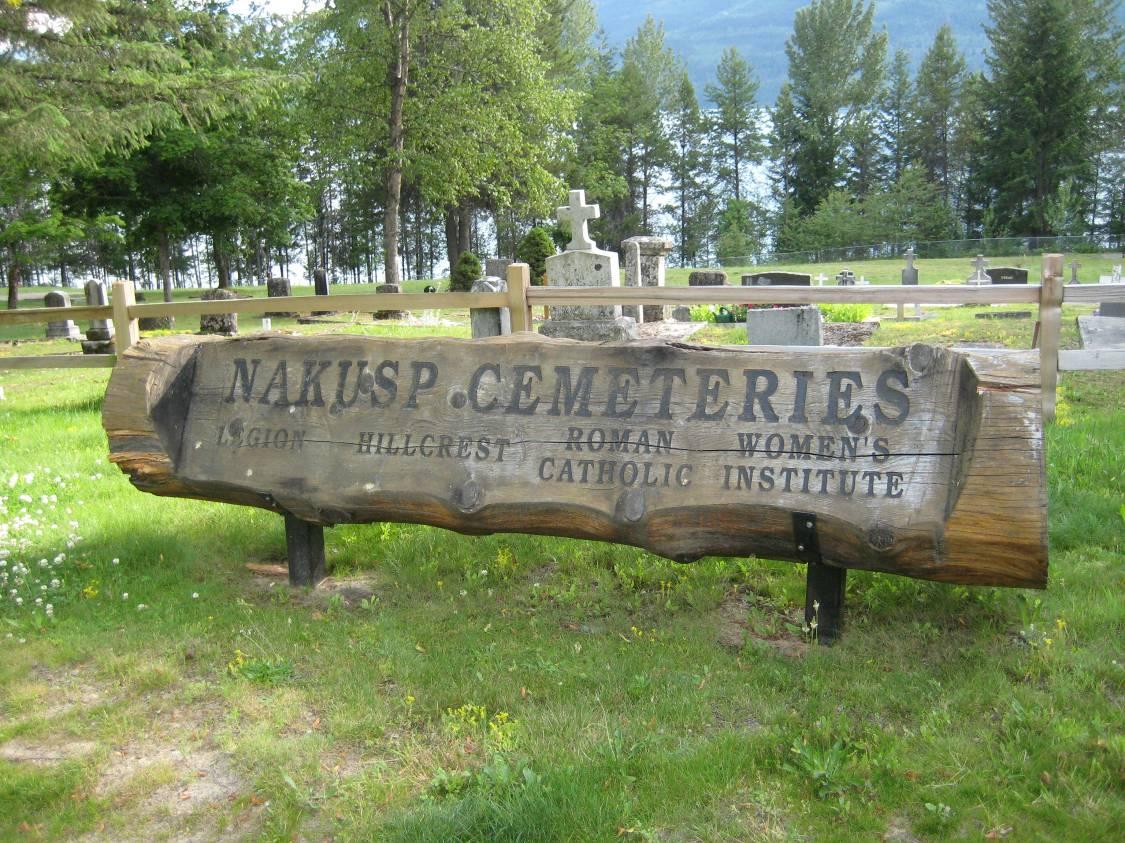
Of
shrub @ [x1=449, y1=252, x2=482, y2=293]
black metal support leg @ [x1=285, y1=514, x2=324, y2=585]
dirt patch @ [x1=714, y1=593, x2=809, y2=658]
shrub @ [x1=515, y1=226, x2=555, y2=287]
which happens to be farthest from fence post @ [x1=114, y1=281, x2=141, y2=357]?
shrub @ [x1=515, y1=226, x2=555, y2=287]

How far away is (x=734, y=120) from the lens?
193 feet

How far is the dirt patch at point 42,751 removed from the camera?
3102mm

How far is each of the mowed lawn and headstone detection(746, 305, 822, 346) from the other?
4435 millimetres

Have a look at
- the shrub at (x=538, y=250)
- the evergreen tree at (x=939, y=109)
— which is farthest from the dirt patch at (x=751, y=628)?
the evergreen tree at (x=939, y=109)

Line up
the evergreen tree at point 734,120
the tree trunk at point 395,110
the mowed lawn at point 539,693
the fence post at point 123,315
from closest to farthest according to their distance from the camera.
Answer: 1. the mowed lawn at point 539,693
2. the fence post at point 123,315
3. the tree trunk at point 395,110
4. the evergreen tree at point 734,120

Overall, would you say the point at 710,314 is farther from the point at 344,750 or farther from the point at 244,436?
the point at 344,750

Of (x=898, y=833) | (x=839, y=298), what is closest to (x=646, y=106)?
(x=839, y=298)

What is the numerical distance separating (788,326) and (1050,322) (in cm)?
358

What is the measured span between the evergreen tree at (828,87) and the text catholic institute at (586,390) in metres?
52.4

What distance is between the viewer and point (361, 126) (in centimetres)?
2608

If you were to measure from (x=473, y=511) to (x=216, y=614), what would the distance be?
1.50 m

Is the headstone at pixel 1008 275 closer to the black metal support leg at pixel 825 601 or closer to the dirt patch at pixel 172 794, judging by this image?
the black metal support leg at pixel 825 601

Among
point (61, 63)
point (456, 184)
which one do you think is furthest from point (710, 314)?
point (456, 184)

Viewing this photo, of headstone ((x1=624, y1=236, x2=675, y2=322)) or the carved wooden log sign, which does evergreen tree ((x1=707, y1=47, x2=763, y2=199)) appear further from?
the carved wooden log sign
